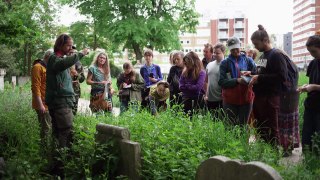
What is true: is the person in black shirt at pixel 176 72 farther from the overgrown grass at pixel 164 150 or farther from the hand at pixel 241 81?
the hand at pixel 241 81

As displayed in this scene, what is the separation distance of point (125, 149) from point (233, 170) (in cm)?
166

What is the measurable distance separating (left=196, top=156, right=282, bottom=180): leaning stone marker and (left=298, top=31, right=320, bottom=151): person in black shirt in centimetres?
169

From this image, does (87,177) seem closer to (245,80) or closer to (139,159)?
(139,159)

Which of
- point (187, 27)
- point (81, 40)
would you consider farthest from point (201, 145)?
point (81, 40)

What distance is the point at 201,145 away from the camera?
4.37 metres

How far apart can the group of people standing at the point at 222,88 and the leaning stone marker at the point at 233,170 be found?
4.83 ft

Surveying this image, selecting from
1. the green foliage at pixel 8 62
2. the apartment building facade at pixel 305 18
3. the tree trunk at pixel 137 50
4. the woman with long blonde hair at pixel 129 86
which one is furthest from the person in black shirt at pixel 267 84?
the apartment building facade at pixel 305 18

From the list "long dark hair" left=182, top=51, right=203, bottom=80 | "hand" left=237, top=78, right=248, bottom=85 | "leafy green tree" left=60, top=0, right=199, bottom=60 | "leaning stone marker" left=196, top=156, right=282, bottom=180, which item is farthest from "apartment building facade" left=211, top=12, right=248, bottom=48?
"leaning stone marker" left=196, top=156, right=282, bottom=180

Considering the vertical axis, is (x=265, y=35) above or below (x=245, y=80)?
above

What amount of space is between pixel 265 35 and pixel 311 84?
0.95 m

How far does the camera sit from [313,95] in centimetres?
471

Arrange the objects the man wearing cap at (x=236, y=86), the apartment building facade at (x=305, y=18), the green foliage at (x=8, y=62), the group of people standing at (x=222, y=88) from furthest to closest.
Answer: the apartment building facade at (x=305, y=18) → the green foliage at (x=8, y=62) → the man wearing cap at (x=236, y=86) → the group of people standing at (x=222, y=88)

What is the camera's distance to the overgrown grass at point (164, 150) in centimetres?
396

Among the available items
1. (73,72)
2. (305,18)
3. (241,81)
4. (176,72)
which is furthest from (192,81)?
(305,18)
